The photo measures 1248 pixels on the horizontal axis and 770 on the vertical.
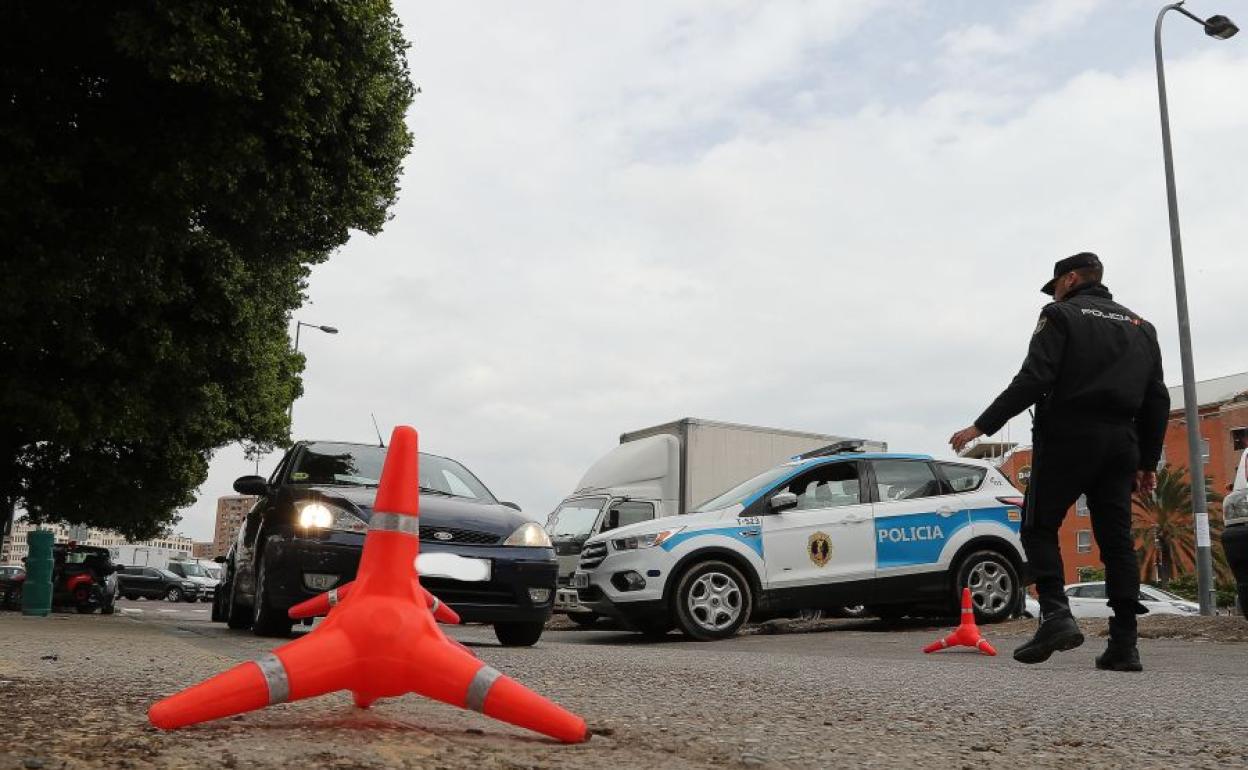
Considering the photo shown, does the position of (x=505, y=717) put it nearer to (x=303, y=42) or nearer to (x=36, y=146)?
(x=303, y=42)

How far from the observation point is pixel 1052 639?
5.88 metres

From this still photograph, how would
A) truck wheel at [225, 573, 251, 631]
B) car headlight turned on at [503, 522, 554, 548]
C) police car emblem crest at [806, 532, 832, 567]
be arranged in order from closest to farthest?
car headlight turned on at [503, 522, 554, 548] → truck wheel at [225, 573, 251, 631] → police car emblem crest at [806, 532, 832, 567]

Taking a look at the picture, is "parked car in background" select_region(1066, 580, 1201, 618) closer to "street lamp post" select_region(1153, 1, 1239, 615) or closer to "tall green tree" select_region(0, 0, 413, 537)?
"street lamp post" select_region(1153, 1, 1239, 615)

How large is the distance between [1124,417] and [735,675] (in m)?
2.32

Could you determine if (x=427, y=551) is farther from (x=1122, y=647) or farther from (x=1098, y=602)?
(x=1098, y=602)

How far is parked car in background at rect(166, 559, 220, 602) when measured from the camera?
4941 centimetres

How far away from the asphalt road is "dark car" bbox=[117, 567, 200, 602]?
151 feet

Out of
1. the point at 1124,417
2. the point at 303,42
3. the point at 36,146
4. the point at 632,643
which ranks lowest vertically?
the point at 632,643

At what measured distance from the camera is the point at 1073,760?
9.66 feet

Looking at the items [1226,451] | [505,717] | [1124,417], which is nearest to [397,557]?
[505,717]

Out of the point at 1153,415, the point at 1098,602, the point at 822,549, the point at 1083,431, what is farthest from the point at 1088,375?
the point at 1098,602

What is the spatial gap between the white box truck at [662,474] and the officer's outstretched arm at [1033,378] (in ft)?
33.9

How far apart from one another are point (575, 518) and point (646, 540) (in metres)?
6.05

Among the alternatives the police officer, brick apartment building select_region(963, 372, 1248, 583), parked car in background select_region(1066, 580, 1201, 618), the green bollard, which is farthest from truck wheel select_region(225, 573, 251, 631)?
brick apartment building select_region(963, 372, 1248, 583)
